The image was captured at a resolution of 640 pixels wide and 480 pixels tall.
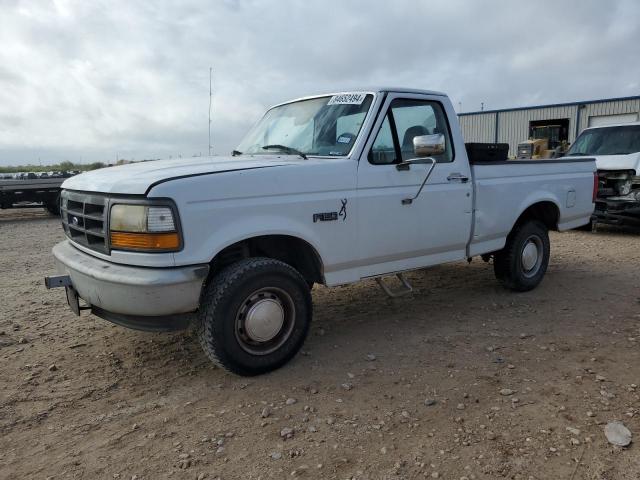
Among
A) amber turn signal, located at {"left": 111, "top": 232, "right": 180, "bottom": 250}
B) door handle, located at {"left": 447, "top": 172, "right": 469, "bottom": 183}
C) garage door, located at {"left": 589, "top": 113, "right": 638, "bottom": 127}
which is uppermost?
garage door, located at {"left": 589, "top": 113, "right": 638, "bottom": 127}

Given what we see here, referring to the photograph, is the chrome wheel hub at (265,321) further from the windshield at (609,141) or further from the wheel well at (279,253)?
the windshield at (609,141)

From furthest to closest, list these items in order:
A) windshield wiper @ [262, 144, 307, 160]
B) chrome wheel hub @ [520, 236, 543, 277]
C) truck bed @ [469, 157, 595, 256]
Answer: chrome wheel hub @ [520, 236, 543, 277]
truck bed @ [469, 157, 595, 256]
windshield wiper @ [262, 144, 307, 160]

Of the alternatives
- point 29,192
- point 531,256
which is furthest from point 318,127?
point 29,192

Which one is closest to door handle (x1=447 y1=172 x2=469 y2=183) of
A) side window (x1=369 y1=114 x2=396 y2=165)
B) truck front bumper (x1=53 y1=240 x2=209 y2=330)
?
side window (x1=369 y1=114 x2=396 y2=165)

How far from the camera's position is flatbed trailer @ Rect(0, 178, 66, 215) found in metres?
13.8

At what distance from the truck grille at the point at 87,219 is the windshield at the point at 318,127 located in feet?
5.07

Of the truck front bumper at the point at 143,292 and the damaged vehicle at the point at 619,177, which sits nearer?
the truck front bumper at the point at 143,292

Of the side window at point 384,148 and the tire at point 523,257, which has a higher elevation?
the side window at point 384,148

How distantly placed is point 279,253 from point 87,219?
4.58 feet

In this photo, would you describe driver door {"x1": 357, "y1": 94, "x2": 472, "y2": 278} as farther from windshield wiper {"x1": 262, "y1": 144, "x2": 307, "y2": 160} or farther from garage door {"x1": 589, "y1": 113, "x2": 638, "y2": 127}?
garage door {"x1": 589, "y1": 113, "x2": 638, "y2": 127}

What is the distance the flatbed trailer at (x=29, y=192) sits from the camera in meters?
13.8

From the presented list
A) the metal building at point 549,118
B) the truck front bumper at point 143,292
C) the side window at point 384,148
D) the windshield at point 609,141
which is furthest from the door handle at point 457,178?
the metal building at point 549,118

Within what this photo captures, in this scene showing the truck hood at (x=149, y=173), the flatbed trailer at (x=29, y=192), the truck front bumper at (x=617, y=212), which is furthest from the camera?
the flatbed trailer at (x=29, y=192)

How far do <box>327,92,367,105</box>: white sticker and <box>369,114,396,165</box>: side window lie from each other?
27 cm
